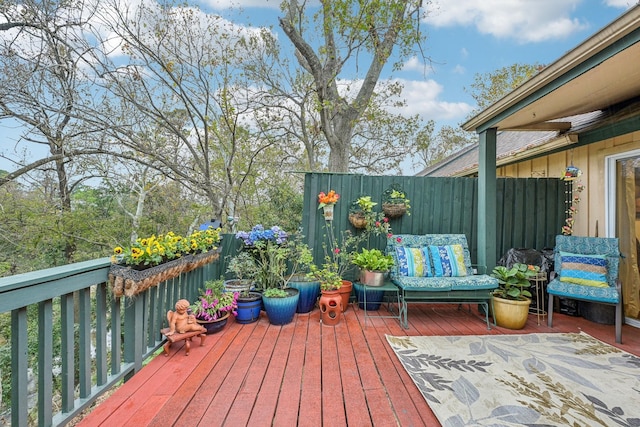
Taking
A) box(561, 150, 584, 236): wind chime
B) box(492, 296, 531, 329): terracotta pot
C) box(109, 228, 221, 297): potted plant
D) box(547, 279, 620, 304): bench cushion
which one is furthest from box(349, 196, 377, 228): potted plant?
box(561, 150, 584, 236): wind chime

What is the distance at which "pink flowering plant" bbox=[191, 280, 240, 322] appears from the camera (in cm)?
284

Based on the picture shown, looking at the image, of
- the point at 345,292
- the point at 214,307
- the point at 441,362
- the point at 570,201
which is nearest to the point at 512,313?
the point at 441,362

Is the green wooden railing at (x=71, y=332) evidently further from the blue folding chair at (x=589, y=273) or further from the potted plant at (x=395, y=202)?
the blue folding chair at (x=589, y=273)

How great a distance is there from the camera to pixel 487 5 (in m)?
5.67

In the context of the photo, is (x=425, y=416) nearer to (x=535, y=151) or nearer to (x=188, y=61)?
(x=535, y=151)

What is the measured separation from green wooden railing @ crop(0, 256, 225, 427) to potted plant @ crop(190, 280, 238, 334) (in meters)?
0.31

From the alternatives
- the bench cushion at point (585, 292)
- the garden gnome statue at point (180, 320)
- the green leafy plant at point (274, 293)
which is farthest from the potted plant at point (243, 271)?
the bench cushion at point (585, 292)

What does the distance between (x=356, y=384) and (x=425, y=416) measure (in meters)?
0.47

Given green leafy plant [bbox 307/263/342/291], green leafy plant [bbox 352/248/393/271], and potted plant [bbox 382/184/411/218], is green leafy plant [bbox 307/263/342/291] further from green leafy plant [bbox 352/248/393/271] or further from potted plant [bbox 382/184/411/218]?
potted plant [bbox 382/184/411/218]

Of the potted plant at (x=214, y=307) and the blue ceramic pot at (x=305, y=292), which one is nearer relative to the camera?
the potted plant at (x=214, y=307)

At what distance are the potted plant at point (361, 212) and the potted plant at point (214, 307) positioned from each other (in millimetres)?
1718

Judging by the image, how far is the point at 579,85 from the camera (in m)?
2.59

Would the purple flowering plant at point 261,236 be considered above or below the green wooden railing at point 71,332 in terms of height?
above

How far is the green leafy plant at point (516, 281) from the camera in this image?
3.15m
